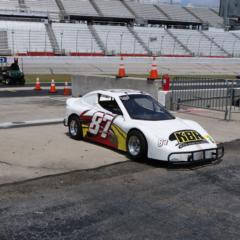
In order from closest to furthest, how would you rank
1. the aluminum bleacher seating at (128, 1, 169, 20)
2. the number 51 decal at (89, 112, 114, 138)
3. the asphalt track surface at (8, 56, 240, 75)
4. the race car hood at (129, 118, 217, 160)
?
1. the race car hood at (129, 118, 217, 160)
2. the number 51 decal at (89, 112, 114, 138)
3. the asphalt track surface at (8, 56, 240, 75)
4. the aluminum bleacher seating at (128, 1, 169, 20)

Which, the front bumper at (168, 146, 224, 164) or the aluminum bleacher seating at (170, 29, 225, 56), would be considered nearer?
the front bumper at (168, 146, 224, 164)

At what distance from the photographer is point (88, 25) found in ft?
179

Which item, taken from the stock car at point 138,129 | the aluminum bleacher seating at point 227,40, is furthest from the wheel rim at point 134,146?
the aluminum bleacher seating at point 227,40

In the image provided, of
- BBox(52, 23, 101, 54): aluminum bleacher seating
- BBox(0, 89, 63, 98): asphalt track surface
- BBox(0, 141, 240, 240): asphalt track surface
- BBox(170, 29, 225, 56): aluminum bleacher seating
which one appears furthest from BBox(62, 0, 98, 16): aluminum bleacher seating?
BBox(0, 141, 240, 240): asphalt track surface

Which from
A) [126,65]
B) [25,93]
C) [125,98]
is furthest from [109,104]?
Answer: [126,65]

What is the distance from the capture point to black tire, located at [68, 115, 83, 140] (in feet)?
33.0

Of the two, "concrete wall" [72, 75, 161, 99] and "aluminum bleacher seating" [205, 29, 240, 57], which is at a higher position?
"aluminum bleacher seating" [205, 29, 240, 57]

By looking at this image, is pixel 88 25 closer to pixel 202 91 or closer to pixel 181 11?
pixel 181 11

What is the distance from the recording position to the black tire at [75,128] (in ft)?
33.0

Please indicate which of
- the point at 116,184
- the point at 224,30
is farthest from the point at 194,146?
the point at 224,30

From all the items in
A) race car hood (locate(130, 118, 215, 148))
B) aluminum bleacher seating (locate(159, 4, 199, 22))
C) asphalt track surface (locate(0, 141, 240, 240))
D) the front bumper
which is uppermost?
aluminum bleacher seating (locate(159, 4, 199, 22))

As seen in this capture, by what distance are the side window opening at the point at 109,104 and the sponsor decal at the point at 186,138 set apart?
1439 millimetres

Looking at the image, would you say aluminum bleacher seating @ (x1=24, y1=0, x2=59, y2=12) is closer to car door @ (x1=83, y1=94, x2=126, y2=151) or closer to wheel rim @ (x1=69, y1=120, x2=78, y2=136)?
wheel rim @ (x1=69, y1=120, x2=78, y2=136)

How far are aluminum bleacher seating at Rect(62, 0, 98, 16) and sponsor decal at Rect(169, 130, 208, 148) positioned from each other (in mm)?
50382
